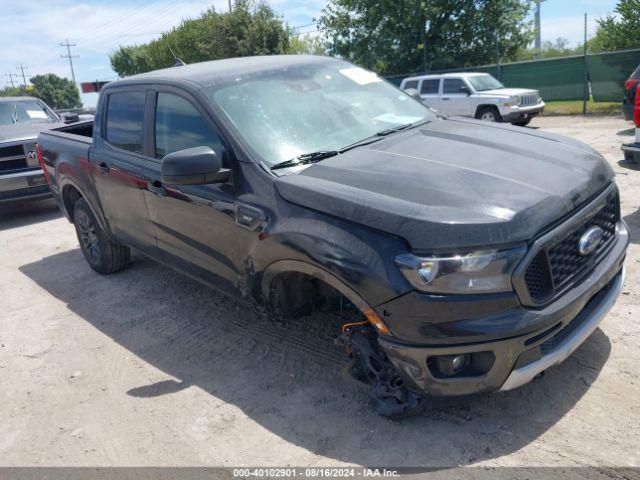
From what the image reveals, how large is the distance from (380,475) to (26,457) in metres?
1.95

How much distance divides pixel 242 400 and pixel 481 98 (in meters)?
13.6

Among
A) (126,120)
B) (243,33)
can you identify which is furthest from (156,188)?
(243,33)

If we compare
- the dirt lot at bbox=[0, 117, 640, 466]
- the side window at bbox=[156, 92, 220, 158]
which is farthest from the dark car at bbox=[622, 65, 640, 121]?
the side window at bbox=[156, 92, 220, 158]

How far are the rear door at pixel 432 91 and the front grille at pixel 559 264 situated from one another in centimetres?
1373

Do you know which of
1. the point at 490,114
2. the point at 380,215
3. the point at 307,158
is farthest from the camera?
the point at 490,114

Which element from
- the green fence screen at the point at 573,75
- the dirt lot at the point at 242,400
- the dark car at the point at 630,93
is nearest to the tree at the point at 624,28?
the green fence screen at the point at 573,75

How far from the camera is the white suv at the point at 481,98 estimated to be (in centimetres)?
1474

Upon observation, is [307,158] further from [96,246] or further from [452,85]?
[452,85]

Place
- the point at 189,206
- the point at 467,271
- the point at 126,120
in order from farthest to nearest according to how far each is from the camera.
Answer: the point at 126,120
the point at 189,206
the point at 467,271

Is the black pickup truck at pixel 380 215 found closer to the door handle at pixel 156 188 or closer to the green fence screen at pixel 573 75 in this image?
the door handle at pixel 156 188

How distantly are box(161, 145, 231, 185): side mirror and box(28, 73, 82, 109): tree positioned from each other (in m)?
91.1

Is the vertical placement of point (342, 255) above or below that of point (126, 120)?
below

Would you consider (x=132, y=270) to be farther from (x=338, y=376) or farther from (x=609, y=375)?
(x=609, y=375)

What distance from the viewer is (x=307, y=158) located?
3.31 m
